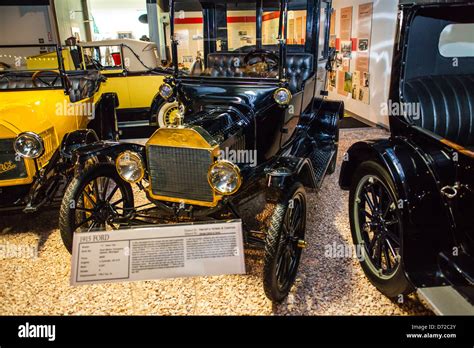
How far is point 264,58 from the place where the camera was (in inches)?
140

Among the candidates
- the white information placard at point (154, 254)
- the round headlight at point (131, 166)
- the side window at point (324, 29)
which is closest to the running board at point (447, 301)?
the white information placard at point (154, 254)

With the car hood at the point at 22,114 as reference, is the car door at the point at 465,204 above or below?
below

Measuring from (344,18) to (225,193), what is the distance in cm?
648

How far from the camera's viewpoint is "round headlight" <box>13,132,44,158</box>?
9.75ft

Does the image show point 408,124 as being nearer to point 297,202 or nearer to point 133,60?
point 297,202

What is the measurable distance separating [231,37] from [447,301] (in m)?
3.85

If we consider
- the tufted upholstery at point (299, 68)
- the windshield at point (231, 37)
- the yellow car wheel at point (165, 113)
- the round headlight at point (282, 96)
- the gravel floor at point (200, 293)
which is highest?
the windshield at point (231, 37)

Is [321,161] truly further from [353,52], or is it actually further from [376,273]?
[353,52]

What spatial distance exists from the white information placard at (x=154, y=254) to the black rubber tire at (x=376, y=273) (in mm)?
917

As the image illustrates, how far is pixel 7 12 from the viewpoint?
35.0 feet

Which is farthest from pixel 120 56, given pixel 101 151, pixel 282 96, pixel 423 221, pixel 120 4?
pixel 423 221

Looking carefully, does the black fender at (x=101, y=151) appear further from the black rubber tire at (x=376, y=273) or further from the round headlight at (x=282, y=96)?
the black rubber tire at (x=376, y=273)

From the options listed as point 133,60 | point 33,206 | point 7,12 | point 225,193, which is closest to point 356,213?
point 225,193

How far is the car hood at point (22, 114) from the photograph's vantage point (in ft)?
10.1
